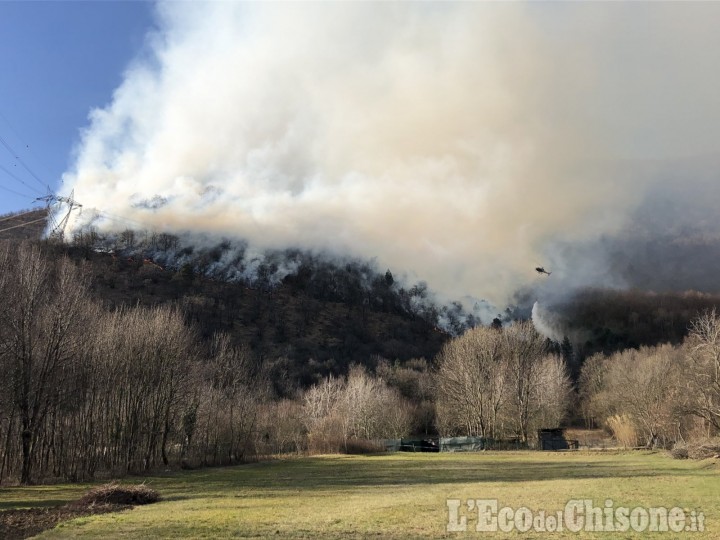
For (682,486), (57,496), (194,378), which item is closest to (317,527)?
(57,496)

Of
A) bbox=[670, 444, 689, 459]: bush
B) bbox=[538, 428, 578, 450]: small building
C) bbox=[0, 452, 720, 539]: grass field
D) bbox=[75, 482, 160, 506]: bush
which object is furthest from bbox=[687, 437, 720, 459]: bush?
bbox=[75, 482, 160, 506]: bush

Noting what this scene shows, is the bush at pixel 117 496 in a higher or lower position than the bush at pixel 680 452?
higher

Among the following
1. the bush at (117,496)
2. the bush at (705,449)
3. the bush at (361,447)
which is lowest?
the bush at (361,447)

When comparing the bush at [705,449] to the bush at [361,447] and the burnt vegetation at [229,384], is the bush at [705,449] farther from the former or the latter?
the bush at [361,447]

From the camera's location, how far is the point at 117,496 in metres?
23.3

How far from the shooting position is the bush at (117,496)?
885 inches

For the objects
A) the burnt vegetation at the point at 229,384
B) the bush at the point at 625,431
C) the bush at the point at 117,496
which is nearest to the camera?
the bush at the point at 117,496

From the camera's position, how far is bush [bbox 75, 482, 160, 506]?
Answer: 22.5 metres

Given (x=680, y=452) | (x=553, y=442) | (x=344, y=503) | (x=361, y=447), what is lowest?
(x=361, y=447)

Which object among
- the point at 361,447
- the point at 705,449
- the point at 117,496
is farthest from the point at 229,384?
the point at 705,449

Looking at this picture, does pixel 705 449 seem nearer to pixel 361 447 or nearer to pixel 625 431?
pixel 625 431

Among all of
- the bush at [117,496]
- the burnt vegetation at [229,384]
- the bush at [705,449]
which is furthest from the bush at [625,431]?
the bush at [117,496]

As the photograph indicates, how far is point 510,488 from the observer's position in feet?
88.4

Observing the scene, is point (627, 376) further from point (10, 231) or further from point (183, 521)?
point (10, 231)
